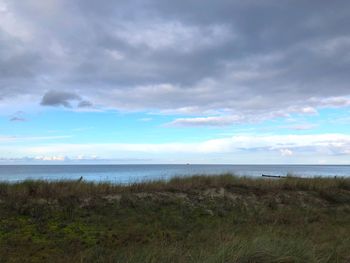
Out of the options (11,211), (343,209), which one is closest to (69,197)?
(11,211)

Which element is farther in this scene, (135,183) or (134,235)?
(135,183)

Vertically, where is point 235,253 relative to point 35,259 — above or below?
above

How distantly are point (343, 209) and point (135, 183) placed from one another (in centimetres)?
925

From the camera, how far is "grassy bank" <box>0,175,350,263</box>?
7668 millimetres

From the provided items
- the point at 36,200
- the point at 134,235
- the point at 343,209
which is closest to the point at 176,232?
the point at 134,235

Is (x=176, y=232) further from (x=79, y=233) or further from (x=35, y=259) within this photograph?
(x=35, y=259)

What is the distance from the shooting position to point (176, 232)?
12.3 metres

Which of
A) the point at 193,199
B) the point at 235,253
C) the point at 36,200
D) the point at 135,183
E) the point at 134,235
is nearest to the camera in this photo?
the point at 235,253

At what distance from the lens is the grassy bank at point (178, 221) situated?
7.67 m

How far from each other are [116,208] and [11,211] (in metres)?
3.55

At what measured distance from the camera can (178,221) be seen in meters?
13.9

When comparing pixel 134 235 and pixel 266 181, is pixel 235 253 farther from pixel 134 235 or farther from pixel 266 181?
pixel 266 181

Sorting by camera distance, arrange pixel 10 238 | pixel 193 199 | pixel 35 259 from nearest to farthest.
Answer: pixel 35 259 → pixel 10 238 → pixel 193 199

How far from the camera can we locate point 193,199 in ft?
53.8
